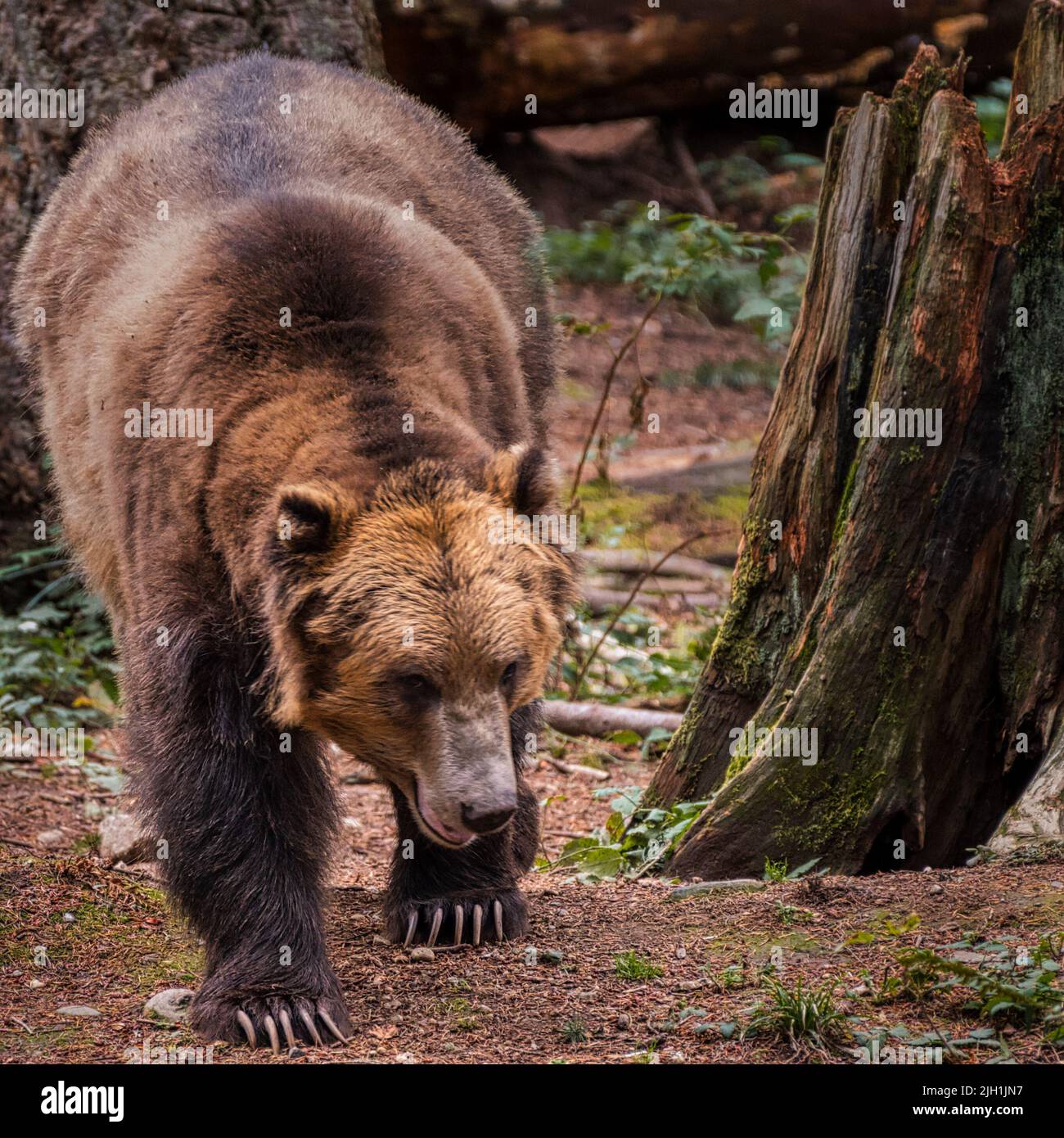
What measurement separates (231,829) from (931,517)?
255cm

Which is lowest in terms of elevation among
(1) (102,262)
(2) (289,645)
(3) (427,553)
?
(2) (289,645)

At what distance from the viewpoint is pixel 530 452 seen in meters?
4.42

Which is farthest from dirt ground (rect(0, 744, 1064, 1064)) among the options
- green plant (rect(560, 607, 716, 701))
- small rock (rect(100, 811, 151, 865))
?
green plant (rect(560, 607, 716, 701))

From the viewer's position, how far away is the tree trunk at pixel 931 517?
16.3ft

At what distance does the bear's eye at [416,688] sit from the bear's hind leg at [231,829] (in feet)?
2.06

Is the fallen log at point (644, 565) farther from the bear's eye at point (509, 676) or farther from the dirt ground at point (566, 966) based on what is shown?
the bear's eye at point (509, 676)

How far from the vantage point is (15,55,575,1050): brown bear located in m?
4.18

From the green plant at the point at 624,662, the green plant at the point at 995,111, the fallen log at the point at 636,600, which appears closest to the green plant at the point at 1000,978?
the green plant at the point at 624,662

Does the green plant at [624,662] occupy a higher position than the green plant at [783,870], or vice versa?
the green plant at [783,870]

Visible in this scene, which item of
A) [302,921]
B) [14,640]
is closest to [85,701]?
[14,640]

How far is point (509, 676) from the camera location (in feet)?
14.2

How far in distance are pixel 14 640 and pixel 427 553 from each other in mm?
4846

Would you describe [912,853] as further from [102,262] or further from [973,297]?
[102,262]

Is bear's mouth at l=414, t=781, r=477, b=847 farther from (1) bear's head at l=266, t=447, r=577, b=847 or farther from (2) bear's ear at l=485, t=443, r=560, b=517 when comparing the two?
(2) bear's ear at l=485, t=443, r=560, b=517
